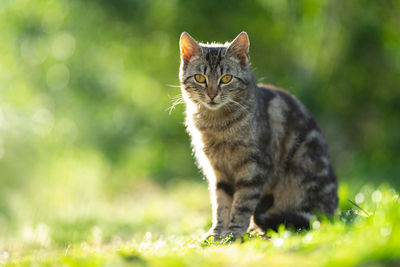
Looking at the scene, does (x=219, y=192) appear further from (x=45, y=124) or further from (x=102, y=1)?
(x=45, y=124)

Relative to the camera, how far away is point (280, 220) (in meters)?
3.94

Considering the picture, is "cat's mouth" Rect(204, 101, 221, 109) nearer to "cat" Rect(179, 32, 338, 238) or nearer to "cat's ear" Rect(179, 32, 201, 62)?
"cat" Rect(179, 32, 338, 238)

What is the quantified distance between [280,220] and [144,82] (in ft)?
25.1

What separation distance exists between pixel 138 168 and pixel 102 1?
508 centimetres

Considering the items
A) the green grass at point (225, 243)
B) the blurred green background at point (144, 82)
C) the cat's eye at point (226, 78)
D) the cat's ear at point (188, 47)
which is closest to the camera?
the green grass at point (225, 243)

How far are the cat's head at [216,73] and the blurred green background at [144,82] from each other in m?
3.67

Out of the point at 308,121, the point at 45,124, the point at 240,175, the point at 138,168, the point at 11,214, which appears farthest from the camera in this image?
the point at 138,168

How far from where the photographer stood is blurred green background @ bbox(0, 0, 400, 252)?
9.25m

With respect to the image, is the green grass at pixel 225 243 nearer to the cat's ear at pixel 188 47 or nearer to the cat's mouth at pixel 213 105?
the cat's mouth at pixel 213 105

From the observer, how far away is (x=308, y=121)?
14.8ft

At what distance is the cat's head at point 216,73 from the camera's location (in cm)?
412

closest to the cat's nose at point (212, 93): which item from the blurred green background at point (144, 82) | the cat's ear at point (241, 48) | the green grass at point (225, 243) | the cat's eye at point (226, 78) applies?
the cat's eye at point (226, 78)

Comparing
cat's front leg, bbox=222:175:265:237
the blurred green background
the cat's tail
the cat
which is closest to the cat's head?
the cat

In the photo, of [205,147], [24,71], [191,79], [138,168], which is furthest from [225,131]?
[138,168]
